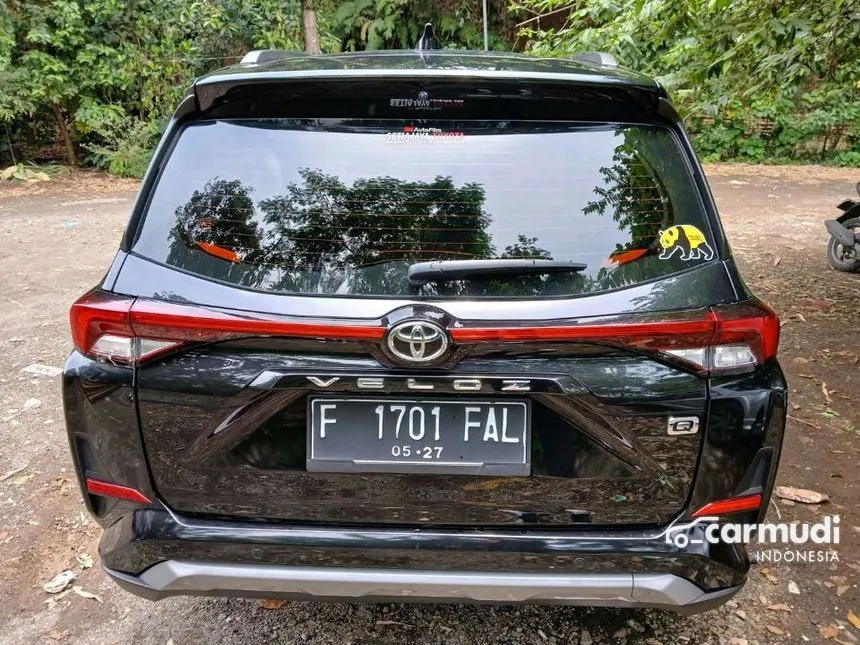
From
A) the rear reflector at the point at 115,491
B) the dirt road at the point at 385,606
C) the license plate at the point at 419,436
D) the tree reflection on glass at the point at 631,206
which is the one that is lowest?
the dirt road at the point at 385,606

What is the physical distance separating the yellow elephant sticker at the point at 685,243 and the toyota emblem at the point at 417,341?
62 centimetres

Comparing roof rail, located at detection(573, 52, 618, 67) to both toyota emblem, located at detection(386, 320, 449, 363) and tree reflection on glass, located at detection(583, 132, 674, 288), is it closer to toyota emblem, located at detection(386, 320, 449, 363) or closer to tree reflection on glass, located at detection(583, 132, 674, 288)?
tree reflection on glass, located at detection(583, 132, 674, 288)

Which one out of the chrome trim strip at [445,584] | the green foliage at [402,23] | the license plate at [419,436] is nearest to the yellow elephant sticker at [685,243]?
the license plate at [419,436]

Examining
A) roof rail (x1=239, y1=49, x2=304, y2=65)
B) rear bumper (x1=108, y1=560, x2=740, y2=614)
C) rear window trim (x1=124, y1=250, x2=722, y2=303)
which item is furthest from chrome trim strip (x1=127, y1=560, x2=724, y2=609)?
roof rail (x1=239, y1=49, x2=304, y2=65)

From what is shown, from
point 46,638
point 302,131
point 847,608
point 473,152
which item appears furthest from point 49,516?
point 847,608

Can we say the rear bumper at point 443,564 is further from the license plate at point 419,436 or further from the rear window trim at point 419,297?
the rear window trim at point 419,297

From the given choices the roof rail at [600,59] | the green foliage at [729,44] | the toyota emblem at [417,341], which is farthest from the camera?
the green foliage at [729,44]

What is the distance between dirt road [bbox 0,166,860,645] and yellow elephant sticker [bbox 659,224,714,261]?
1.34m

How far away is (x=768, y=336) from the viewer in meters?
1.82

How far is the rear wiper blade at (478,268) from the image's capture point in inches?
69.9

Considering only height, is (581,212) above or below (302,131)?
below

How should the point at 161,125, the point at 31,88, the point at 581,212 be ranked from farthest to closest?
the point at 161,125 < the point at 31,88 < the point at 581,212

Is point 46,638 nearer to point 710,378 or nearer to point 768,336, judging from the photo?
point 710,378

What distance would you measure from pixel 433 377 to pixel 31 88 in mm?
12684
